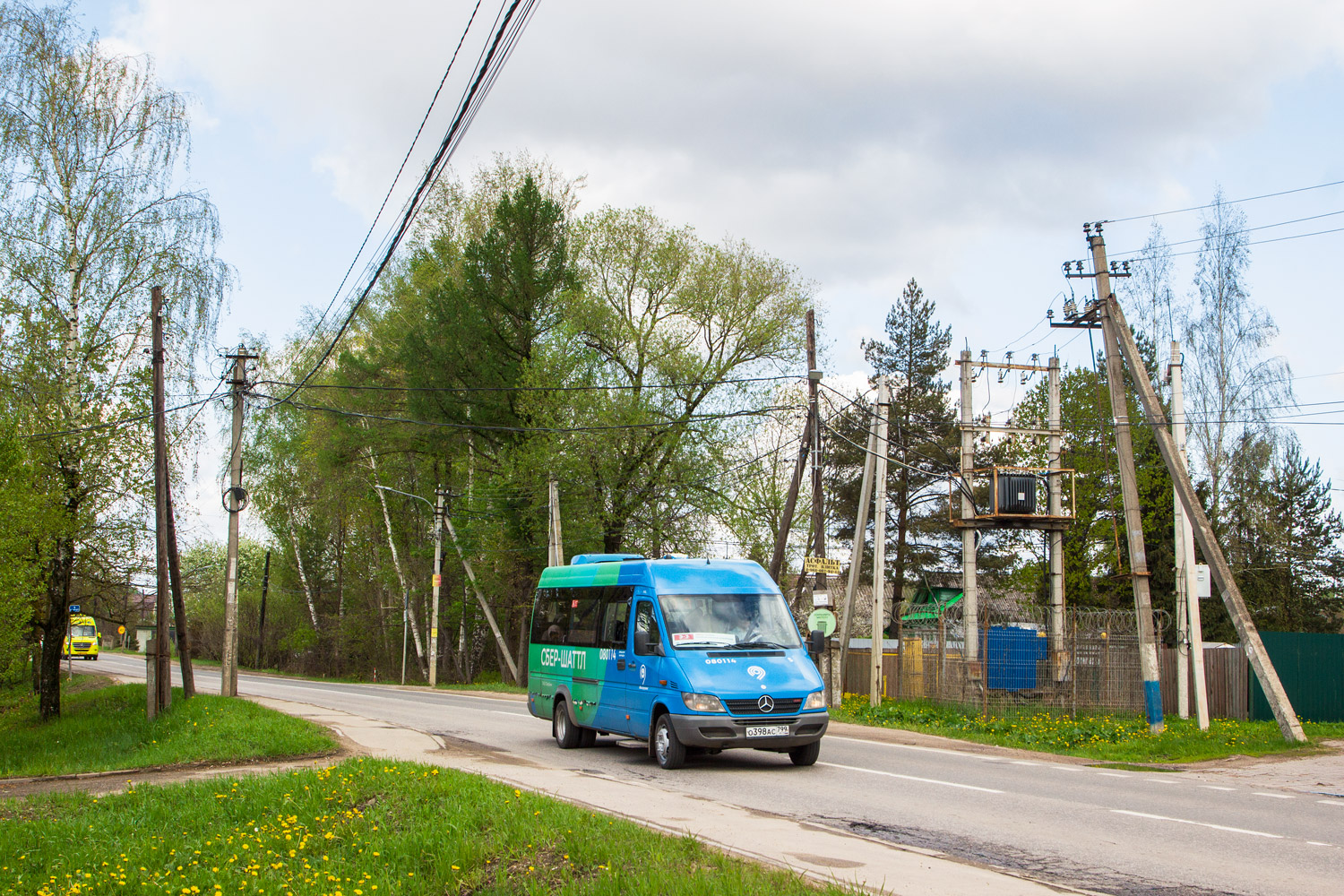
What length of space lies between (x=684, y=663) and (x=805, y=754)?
2.05 metres

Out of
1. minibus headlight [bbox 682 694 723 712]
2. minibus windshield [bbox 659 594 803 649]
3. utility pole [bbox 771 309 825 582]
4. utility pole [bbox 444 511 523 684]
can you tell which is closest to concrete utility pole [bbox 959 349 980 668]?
utility pole [bbox 771 309 825 582]

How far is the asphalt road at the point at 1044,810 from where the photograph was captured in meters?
7.87

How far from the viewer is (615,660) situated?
14.6 meters

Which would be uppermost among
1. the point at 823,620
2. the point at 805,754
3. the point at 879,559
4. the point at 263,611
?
the point at 879,559

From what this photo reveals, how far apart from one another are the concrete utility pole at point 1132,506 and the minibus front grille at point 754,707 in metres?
8.65

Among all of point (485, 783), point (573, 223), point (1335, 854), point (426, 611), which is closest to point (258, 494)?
point (426, 611)

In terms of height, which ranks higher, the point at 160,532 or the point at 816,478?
the point at 816,478

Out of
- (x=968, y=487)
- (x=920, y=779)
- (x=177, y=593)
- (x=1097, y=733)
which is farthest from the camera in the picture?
(x=968, y=487)

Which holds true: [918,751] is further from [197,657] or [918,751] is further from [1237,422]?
[197,657]

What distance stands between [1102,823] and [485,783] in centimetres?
562

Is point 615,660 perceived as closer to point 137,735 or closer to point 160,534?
point 137,735

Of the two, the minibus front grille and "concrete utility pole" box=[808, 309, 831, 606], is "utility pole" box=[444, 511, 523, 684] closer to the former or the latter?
"concrete utility pole" box=[808, 309, 831, 606]

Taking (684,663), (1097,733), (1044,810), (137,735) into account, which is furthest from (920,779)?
(137,735)

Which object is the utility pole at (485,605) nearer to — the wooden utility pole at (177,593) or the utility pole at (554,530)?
the utility pole at (554,530)
